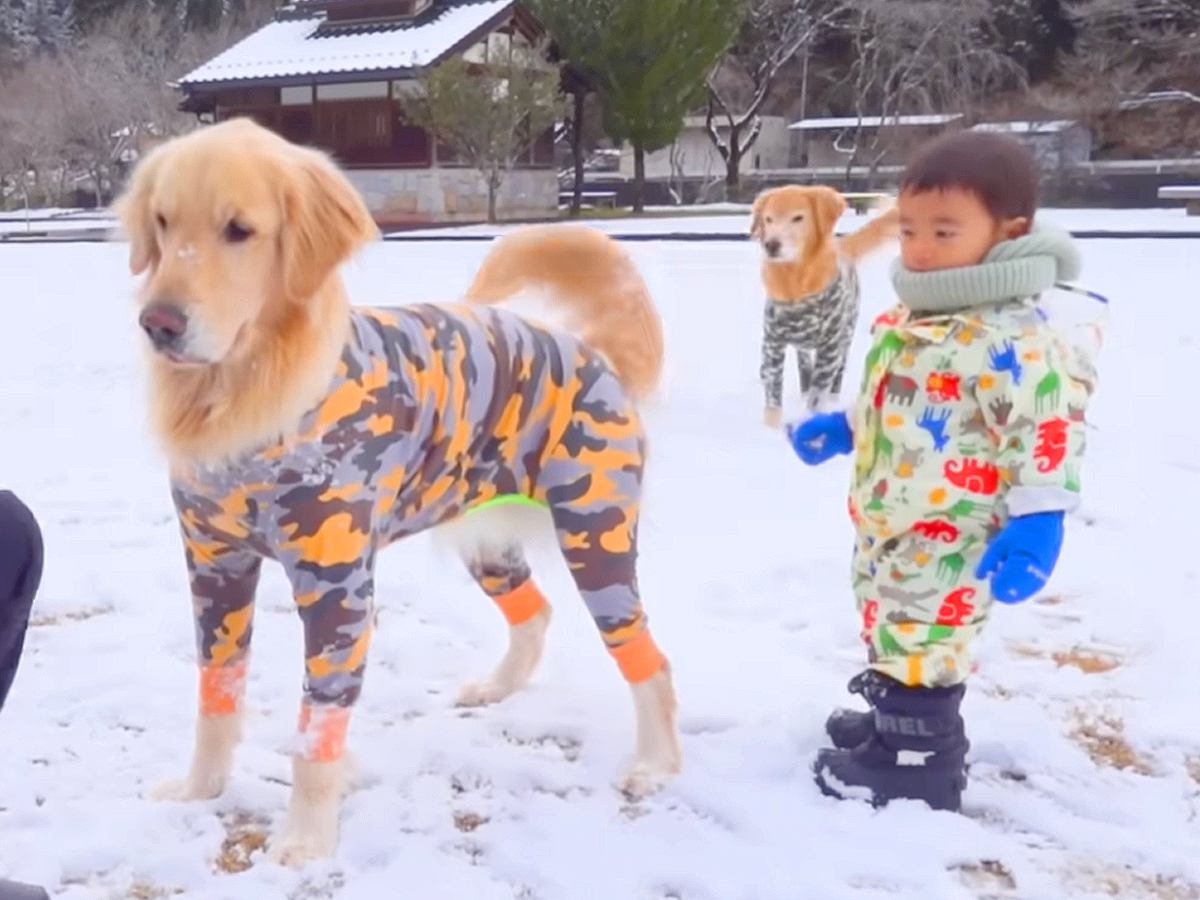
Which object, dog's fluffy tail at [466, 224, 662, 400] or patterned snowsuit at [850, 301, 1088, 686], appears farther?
dog's fluffy tail at [466, 224, 662, 400]

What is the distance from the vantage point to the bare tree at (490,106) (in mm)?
23359

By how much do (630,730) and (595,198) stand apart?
2967 centimetres

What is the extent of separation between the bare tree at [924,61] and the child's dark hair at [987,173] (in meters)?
Answer: 28.6

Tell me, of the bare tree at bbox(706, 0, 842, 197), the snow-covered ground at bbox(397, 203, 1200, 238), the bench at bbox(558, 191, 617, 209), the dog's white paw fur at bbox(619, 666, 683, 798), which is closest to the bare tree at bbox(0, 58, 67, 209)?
the bench at bbox(558, 191, 617, 209)

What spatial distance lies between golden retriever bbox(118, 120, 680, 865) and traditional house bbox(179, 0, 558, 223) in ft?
76.0

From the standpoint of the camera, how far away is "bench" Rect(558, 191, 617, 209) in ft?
102

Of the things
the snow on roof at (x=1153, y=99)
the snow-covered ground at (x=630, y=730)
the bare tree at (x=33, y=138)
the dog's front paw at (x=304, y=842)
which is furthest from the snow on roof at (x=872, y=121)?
the dog's front paw at (x=304, y=842)

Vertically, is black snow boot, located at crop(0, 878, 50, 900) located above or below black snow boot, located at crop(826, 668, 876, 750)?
above

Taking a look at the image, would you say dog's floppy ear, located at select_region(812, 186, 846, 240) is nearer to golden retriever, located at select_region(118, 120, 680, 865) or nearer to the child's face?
golden retriever, located at select_region(118, 120, 680, 865)

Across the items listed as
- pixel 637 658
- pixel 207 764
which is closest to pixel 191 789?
pixel 207 764

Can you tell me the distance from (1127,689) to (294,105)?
2632cm

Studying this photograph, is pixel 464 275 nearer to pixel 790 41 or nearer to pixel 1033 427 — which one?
pixel 1033 427

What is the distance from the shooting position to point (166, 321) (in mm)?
2068

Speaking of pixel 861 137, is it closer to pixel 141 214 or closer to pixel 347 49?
pixel 347 49
